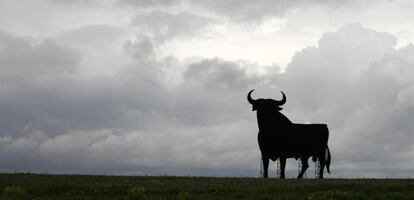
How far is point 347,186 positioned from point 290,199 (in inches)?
142

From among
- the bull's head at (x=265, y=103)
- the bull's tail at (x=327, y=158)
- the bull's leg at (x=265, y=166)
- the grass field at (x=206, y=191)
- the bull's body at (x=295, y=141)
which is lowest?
the grass field at (x=206, y=191)

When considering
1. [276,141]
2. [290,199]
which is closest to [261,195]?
[290,199]

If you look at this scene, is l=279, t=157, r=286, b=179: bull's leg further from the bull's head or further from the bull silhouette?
the bull's head

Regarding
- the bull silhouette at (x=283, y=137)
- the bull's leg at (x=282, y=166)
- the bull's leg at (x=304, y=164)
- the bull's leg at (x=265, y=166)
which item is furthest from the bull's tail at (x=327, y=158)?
the bull's leg at (x=265, y=166)

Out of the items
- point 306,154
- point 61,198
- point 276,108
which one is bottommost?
point 61,198

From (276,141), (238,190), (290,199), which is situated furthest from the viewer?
(276,141)

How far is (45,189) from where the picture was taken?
2128 cm

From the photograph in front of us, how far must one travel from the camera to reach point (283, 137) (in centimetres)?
3164

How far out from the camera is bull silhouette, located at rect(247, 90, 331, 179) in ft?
104

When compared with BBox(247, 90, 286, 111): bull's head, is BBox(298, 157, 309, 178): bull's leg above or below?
below

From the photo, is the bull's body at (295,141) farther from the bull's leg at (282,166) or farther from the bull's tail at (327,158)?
the bull's tail at (327,158)

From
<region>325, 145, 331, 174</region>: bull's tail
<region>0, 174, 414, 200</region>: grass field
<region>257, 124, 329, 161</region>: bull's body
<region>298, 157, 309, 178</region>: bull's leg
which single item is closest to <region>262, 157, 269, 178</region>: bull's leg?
<region>257, 124, 329, 161</region>: bull's body

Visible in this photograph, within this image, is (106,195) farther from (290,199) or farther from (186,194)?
(290,199)

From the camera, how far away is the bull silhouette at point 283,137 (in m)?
31.6
